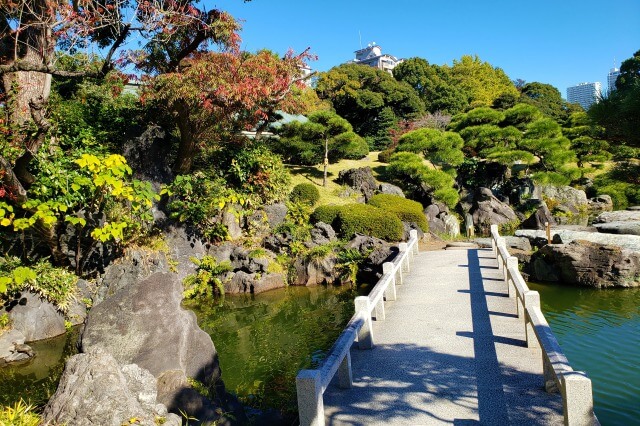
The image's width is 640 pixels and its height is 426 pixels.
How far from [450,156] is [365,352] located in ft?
66.1

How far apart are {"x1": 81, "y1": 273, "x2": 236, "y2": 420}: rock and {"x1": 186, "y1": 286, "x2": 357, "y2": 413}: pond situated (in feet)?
4.00

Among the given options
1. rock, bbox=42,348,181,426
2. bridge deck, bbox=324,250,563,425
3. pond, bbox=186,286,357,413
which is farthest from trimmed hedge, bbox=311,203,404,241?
rock, bbox=42,348,181,426

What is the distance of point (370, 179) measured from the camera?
2336 cm

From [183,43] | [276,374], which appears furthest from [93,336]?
[183,43]

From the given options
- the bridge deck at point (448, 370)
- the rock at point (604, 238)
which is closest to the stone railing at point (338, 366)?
the bridge deck at point (448, 370)

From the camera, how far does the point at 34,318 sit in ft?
32.1

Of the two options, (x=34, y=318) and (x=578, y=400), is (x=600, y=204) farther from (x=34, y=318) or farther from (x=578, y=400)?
(x=34, y=318)

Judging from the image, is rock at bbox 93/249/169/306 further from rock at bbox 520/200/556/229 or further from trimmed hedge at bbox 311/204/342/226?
rock at bbox 520/200/556/229

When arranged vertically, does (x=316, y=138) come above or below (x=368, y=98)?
below

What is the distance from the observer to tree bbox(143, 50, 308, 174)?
37.9 feet

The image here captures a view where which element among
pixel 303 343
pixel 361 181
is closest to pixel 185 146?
pixel 303 343

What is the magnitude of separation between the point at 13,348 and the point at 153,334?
18.2 feet

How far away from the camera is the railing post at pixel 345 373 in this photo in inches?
202

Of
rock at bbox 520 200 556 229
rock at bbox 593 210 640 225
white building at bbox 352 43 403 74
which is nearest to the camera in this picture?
rock at bbox 593 210 640 225
